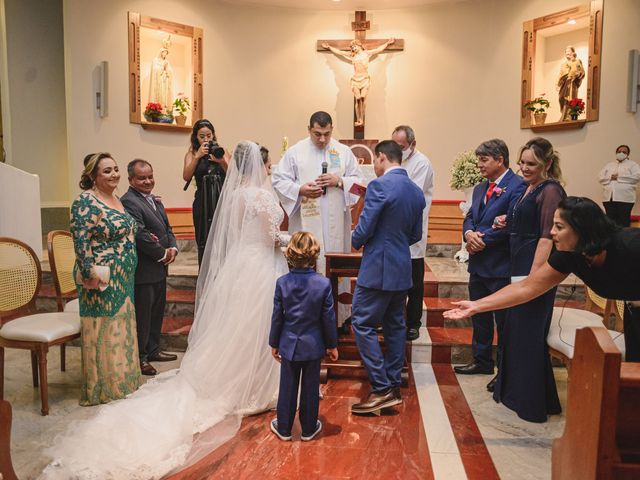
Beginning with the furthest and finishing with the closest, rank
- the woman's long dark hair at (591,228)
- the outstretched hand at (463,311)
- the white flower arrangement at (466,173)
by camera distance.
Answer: the white flower arrangement at (466,173) → the outstretched hand at (463,311) → the woman's long dark hair at (591,228)

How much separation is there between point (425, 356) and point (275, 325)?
184 cm

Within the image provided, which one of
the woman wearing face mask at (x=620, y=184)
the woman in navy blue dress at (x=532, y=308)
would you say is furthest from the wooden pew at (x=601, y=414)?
the woman wearing face mask at (x=620, y=184)

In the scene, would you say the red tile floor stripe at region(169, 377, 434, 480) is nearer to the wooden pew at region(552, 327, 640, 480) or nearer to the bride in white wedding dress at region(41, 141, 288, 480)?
the bride in white wedding dress at region(41, 141, 288, 480)

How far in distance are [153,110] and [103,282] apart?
4.59 metres

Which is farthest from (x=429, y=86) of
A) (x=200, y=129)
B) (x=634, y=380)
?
(x=634, y=380)

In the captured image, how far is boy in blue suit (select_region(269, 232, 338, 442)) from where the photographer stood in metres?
2.96

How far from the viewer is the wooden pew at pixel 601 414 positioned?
1410mm

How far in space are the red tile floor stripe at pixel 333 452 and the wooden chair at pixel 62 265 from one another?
1829mm

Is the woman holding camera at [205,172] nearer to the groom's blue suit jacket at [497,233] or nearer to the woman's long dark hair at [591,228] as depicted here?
the groom's blue suit jacket at [497,233]

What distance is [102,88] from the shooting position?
287 inches

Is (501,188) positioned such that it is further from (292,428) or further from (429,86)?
(429,86)

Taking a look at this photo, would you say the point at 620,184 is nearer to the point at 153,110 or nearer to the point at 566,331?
the point at 566,331

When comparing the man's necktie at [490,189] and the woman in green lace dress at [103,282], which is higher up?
the man's necktie at [490,189]

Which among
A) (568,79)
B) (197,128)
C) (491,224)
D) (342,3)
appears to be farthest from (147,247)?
(568,79)
